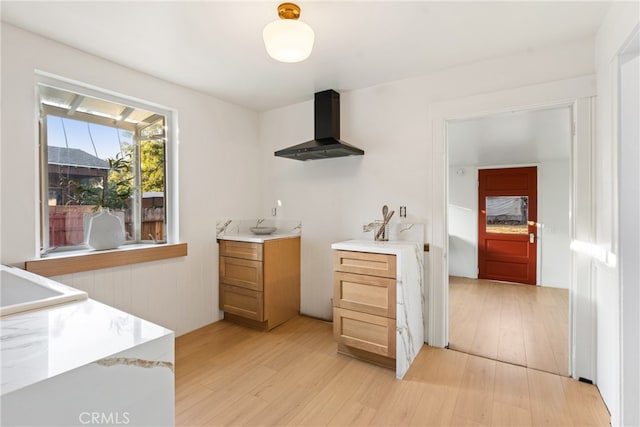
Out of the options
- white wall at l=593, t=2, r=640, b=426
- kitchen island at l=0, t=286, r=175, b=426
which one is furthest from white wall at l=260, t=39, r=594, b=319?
kitchen island at l=0, t=286, r=175, b=426

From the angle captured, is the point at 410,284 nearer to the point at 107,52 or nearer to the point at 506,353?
the point at 506,353

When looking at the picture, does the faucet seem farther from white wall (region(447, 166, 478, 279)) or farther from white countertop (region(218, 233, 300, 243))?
white wall (region(447, 166, 478, 279))

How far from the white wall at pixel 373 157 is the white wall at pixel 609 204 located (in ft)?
1.19

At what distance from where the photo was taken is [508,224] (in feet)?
17.7

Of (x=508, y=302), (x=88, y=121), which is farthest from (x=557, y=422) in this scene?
(x=88, y=121)

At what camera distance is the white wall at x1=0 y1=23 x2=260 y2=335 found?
1907 mm

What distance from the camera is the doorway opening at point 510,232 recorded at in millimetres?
3104

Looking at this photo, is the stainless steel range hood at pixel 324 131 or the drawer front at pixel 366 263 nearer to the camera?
the drawer front at pixel 366 263

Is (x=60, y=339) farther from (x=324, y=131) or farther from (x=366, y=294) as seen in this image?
(x=324, y=131)

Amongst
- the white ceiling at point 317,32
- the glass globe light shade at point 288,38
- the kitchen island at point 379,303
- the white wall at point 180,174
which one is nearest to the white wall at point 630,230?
the white ceiling at point 317,32

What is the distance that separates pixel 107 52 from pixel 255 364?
2.58m

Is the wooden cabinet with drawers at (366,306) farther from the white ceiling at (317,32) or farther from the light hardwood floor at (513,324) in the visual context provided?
the white ceiling at (317,32)

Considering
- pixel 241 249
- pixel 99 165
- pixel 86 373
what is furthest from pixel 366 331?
pixel 99 165

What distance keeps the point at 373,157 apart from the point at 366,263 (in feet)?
3.68
